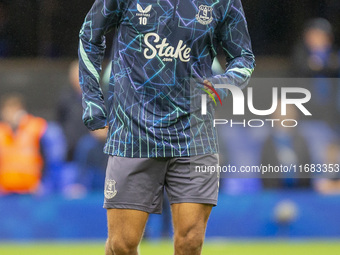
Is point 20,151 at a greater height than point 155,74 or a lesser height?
lesser

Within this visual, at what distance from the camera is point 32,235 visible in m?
8.76

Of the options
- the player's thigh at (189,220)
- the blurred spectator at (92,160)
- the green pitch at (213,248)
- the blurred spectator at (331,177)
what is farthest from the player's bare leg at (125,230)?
the blurred spectator at (331,177)

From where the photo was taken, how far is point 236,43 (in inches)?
190

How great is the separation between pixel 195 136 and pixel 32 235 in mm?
4511

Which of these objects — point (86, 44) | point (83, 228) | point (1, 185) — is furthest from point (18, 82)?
point (86, 44)

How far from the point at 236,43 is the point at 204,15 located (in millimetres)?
283

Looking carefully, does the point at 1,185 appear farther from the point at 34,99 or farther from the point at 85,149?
the point at 34,99

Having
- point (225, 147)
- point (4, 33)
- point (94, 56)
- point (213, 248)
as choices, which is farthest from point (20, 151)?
point (94, 56)

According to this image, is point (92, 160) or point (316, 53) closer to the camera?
point (92, 160)

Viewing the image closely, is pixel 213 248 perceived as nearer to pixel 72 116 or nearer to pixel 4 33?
pixel 72 116

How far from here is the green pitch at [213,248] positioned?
797 cm

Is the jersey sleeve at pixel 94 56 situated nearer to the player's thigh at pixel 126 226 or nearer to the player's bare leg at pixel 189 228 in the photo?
the player's thigh at pixel 126 226

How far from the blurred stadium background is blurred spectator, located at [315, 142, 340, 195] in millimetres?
12

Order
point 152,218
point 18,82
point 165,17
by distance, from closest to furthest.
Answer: point 165,17
point 152,218
point 18,82
